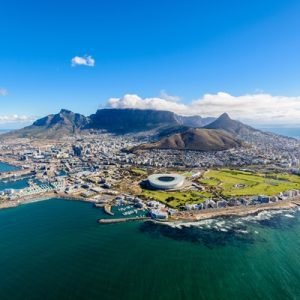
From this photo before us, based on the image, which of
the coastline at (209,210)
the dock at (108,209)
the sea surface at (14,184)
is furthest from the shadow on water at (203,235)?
the sea surface at (14,184)

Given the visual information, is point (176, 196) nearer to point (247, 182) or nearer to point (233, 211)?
point (233, 211)

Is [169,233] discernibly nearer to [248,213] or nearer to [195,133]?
[248,213]

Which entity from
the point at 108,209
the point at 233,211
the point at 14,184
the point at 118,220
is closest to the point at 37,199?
the point at 108,209

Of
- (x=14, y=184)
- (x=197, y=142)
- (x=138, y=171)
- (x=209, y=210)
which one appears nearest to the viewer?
(x=209, y=210)

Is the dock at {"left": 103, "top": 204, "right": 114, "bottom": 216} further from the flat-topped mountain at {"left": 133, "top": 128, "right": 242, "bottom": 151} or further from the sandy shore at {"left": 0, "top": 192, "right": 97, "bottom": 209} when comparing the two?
the flat-topped mountain at {"left": 133, "top": 128, "right": 242, "bottom": 151}

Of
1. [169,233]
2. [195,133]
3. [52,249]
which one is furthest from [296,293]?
[195,133]

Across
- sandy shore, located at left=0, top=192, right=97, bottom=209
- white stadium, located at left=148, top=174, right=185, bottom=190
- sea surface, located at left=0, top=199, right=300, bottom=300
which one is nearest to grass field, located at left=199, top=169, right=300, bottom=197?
white stadium, located at left=148, top=174, right=185, bottom=190
